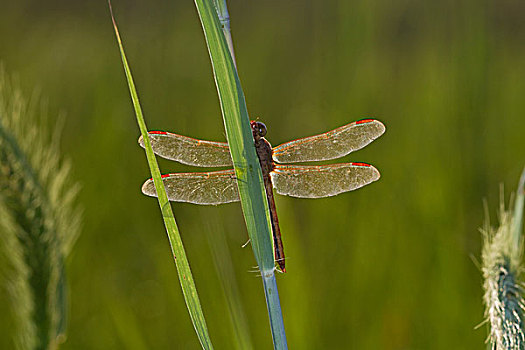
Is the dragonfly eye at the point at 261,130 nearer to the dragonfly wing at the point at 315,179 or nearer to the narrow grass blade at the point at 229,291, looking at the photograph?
the dragonfly wing at the point at 315,179

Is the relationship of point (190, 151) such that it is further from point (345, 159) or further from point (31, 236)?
point (345, 159)

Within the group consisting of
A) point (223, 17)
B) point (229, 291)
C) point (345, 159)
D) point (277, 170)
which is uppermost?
point (223, 17)

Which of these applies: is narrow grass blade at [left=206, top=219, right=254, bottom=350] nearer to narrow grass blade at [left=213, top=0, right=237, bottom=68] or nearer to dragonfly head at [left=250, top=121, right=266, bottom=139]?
dragonfly head at [left=250, top=121, right=266, bottom=139]

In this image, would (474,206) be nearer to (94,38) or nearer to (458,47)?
(458,47)

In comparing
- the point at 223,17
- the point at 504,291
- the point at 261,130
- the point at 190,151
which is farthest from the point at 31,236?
the point at 504,291

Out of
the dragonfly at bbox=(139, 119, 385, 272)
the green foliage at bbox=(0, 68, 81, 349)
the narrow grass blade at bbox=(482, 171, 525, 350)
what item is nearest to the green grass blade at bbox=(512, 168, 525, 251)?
the narrow grass blade at bbox=(482, 171, 525, 350)

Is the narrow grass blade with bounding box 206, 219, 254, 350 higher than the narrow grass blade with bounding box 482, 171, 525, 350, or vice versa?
the narrow grass blade with bounding box 482, 171, 525, 350
